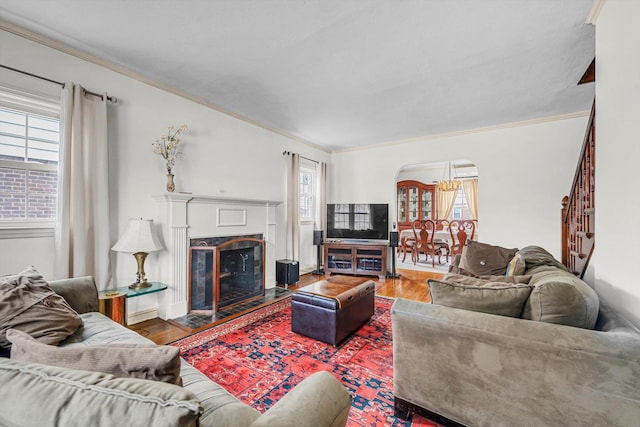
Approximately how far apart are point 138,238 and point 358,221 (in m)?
3.68

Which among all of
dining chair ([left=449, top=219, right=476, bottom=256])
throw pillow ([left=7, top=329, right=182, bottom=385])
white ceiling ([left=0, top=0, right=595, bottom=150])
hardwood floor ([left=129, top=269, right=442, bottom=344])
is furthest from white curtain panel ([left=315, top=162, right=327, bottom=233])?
throw pillow ([left=7, top=329, right=182, bottom=385])

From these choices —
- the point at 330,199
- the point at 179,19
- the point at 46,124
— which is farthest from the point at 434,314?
the point at 330,199

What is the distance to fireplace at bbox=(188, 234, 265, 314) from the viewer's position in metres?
3.15

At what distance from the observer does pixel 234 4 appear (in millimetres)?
1899

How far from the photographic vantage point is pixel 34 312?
1438 mm

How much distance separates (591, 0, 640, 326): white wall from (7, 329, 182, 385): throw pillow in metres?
1.97

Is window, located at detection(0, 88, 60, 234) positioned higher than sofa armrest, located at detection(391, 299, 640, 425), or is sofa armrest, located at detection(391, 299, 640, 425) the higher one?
window, located at detection(0, 88, 60, 234)

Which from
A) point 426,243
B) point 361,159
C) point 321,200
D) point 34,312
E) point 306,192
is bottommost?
point 426,243

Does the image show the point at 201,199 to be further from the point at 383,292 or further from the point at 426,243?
the point at 426,243

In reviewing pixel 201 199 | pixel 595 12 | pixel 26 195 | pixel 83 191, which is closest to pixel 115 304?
pixel 83 191

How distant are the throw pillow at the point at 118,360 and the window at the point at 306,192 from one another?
4.51 m

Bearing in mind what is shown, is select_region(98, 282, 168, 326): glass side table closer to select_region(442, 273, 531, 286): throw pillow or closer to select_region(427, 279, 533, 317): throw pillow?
select_region(427, 279, 533, 317): throw pillow

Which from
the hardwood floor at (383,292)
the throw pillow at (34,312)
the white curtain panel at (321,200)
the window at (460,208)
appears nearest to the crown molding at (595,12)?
the hardwood floor at (383,292)

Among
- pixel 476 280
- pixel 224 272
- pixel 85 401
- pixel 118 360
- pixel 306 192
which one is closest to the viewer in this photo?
pixel 85 401
